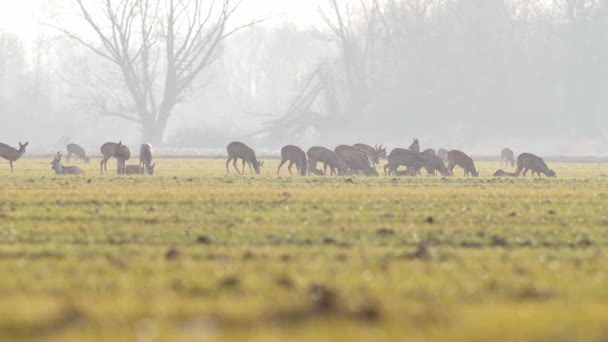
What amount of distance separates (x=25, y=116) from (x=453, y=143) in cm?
6549

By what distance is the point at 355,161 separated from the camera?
47.5 m

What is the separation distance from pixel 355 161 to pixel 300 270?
34.8m

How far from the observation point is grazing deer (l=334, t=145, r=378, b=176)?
154 feet

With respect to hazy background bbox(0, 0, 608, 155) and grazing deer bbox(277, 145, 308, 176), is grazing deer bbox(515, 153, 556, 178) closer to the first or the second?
grazing deer bbox(277, 145, 308, 176)

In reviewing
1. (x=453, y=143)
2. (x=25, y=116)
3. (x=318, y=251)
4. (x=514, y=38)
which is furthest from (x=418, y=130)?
(x=318, y=251)

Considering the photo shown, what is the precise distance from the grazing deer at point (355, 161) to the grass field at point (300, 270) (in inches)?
869

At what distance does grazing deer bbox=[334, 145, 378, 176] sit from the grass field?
72.4 ft

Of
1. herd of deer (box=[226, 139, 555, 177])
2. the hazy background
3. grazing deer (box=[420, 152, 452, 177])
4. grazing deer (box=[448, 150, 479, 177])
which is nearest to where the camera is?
herd of deer (box=[226, 139, 555, 177])

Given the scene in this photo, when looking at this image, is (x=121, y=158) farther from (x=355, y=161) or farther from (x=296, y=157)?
(x=355, y=161)

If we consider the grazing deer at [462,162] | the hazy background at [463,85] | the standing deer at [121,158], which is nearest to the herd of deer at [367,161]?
the grazing deer at [462,162]

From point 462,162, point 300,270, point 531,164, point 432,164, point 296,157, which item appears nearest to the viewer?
point 300,270

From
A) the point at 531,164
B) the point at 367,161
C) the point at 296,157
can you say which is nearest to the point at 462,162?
the point at 531,164

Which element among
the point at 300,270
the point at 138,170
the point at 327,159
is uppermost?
the point at 327,159

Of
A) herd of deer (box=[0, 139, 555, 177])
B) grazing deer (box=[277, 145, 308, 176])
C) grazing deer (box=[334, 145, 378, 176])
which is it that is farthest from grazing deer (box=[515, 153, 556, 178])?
grazing deer (box=[277, 145, 308, 176])
